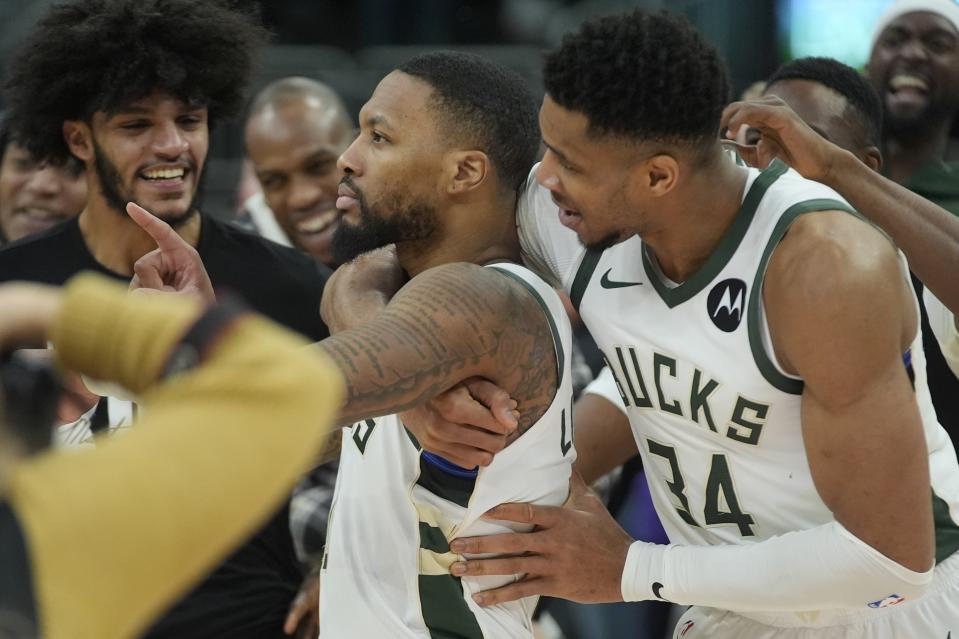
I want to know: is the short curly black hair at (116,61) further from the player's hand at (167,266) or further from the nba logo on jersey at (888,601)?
the nba logo on jersey at (888,601)

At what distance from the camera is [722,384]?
312 centimetres

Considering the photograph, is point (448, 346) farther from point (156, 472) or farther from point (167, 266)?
point (156, 472)

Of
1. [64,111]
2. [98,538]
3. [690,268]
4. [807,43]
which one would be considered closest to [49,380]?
[98,538]

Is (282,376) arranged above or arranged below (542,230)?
above

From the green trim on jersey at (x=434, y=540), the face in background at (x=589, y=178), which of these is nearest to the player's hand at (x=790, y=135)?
the face in background at (x=589, y=178)

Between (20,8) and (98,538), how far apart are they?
32.1ft

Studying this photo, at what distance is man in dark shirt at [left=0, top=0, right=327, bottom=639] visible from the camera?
15.0ft

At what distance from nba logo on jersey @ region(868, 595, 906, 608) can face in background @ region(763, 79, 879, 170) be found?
4.63 feet

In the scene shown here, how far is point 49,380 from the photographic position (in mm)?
1842

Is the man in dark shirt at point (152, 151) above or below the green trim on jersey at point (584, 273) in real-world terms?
below

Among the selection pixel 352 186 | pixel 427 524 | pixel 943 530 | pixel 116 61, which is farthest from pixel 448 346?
pixel 116 61

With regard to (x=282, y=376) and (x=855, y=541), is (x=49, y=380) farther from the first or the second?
(x=855, y=541)

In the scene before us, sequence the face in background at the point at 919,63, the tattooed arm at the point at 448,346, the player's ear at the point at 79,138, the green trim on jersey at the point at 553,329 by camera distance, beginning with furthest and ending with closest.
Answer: the face in background at the point at 919,63, the player's ear at the point at 79,138, the green trim on jersey at the point at 553,329, the tattooed arm at the point at 448,346

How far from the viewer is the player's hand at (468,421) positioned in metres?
3.04
